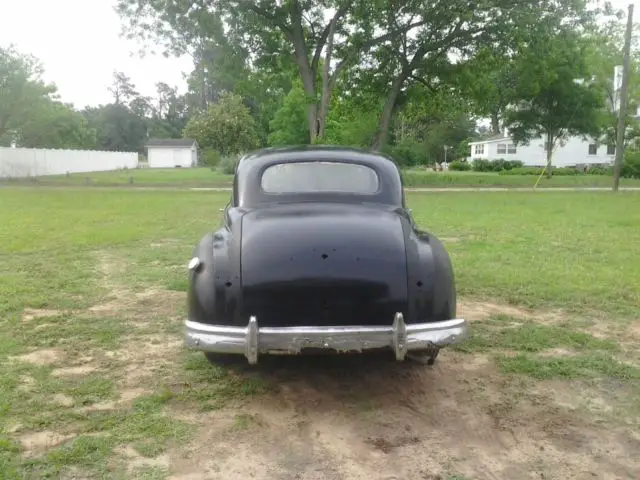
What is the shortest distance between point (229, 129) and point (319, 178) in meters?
47.9

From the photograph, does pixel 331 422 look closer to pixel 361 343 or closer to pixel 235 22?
pixel 361 343

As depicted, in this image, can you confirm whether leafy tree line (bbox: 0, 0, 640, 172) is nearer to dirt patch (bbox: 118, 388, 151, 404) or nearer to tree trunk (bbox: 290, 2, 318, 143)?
tree trunk (bbox: 290, 2, 318, 143)

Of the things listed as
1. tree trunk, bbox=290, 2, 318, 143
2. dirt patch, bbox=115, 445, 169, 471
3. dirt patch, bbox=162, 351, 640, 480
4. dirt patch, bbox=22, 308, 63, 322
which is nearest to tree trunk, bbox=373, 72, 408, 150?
tree trunk, bbox=290, 2, 318, 143

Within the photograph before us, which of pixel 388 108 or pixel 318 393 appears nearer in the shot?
pixel 318 393

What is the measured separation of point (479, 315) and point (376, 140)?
65.1 feet

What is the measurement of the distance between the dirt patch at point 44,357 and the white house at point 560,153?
5333 cm

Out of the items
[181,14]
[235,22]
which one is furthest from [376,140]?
[181,14]

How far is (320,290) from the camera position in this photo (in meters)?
3.68

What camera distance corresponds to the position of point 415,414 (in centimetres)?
374

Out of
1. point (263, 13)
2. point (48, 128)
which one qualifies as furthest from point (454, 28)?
point (48, 128)

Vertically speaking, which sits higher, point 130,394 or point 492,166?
point 492,166

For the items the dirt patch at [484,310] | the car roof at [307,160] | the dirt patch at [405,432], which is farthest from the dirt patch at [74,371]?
the dirt patch at [484,310]

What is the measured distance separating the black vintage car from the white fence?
32.2 m

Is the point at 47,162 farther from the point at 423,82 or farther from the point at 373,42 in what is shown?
the point at 423,82
